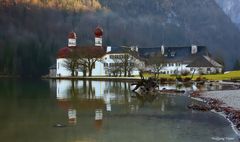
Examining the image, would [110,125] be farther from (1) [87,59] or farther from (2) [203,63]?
(1) [87,59]

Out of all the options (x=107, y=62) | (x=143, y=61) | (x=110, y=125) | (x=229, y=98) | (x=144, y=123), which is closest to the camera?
(x=110, y=125)

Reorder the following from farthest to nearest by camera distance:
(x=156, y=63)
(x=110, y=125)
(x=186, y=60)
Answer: (x=186, y=60), (x=156, y=63), (x=110, y=125)

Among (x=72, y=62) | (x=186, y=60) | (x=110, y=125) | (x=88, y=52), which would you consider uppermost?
(x=88, y=52)

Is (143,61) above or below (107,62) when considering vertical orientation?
below

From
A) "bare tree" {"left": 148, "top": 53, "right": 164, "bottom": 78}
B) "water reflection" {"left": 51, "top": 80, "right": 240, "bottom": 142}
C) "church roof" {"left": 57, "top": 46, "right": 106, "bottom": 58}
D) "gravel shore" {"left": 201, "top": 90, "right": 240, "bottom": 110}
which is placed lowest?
"water reflection" {"left": 51, "top": 80, "right": 240, "bottom": 142}

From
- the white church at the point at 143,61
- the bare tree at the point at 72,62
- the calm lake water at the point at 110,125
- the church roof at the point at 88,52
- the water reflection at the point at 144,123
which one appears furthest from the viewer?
the church roof at the point at 88,52

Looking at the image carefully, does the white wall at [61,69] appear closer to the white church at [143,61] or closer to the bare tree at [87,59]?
the white church at [143,61]

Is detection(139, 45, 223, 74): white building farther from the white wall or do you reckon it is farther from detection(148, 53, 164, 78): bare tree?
the white wall

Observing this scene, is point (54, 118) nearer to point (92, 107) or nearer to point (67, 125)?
point (67, 125)

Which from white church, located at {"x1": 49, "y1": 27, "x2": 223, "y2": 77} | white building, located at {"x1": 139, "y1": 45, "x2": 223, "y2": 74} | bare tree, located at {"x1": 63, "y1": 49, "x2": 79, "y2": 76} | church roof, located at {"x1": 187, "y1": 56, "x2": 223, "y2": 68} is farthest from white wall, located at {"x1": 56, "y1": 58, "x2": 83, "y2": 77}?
church roof, located at {"x1": 187, "y1": 56, "x2": 223, "y2": 68}

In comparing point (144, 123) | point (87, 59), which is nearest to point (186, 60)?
point (87, 59)

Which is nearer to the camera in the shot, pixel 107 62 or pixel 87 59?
pixel 87 59

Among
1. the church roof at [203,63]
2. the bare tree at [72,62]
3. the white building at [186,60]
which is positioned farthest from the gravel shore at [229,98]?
the bare tree at [72,62]

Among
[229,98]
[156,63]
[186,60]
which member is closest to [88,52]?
[156,63]
